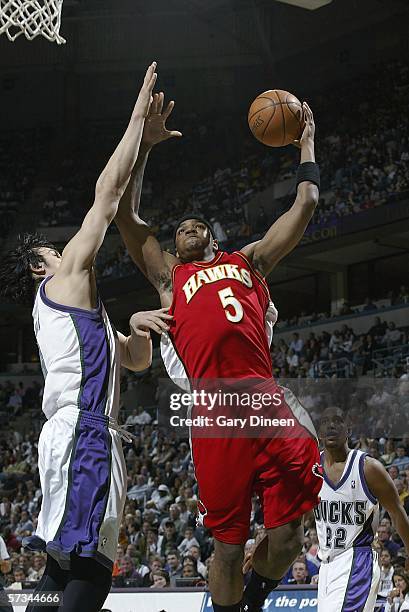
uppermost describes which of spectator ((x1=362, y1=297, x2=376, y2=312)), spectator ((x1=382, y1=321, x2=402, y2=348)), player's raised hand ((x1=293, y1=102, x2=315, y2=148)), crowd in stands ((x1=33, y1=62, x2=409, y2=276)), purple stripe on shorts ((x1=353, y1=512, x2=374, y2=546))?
crowd in stands ((x1=33, y1=62, x2=409, y2=276))

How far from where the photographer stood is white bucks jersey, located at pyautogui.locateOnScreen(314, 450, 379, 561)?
5625mm

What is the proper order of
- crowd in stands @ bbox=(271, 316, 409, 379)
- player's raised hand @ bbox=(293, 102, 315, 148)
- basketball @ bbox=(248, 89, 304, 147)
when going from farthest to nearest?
crowd in stands @ bbox=(271, 316, 409, 379) < basketball @ bbox=(248, 89, 304, 147) < player's raised hand @ bbox=(293, 102, 315, 148)

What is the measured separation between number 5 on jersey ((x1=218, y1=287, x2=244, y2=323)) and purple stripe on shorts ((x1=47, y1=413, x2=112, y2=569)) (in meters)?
0.91

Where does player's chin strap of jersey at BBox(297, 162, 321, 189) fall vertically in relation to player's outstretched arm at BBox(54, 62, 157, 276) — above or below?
above

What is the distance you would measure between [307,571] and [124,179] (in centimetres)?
657

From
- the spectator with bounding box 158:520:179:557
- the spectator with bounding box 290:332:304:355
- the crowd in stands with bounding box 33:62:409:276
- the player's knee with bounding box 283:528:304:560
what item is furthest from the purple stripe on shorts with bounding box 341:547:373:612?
the crowd in stands with bounding box 33:62:409:276

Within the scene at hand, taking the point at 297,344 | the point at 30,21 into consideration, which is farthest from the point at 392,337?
the point at 30,21

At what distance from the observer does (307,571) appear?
31.0ft

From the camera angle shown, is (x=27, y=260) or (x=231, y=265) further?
(x=231, y=265)

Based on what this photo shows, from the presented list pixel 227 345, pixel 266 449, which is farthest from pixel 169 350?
pixel 266 449

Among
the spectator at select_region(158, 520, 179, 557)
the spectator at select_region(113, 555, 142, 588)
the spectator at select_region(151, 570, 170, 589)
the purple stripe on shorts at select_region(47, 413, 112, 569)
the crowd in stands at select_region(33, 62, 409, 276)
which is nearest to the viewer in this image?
the purple stripe on shorts at select_region(47, 413, 112, 569)

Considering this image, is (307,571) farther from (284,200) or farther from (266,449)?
(284,200)

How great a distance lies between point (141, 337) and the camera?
406cm

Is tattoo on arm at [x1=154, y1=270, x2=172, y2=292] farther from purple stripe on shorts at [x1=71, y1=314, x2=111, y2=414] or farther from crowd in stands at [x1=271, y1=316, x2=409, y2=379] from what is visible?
crowd in stands at [x1=271, y1=316, x2=409, y2=379]
